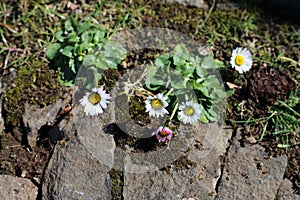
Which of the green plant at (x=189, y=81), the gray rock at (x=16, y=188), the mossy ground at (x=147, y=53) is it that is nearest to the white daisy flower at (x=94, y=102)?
the mossy ground at (x=147, y=53)

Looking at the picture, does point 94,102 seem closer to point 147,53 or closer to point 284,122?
point 147,53

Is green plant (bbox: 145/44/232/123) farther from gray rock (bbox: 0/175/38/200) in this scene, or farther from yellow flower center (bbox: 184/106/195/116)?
gray rock (bbox: 0/175/38/200)

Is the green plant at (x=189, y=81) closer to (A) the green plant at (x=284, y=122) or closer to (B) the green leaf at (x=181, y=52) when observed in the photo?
(B) the green leaf at (x=181, y=52)

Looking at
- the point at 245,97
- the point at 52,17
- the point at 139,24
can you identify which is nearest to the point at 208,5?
the point at 139,24

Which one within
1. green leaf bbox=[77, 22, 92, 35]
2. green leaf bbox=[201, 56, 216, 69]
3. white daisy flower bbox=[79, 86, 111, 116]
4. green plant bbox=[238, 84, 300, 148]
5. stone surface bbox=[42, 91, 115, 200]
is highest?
green leaf bbox=[201, 56, 216, 69]

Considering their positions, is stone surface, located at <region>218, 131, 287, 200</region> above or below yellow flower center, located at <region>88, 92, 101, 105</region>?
below

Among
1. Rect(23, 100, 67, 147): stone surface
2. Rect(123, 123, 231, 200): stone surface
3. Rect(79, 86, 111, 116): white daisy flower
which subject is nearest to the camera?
Rect(123, 123, 231, 200): stone surface

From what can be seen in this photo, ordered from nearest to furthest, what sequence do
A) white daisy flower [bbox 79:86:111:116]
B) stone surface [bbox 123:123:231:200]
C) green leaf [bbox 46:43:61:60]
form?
stone surface [bbox 123:123:231:200] → white daisy flower [bbox 79:86:111:116] → green leaf [bbox 46:43:61:60]

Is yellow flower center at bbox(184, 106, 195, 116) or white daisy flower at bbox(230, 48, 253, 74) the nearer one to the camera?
yellow flower center at bbox(184, 106, 195, 116)

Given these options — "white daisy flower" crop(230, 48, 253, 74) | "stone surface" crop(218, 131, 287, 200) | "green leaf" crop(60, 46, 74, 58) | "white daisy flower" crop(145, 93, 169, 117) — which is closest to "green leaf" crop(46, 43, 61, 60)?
"green leaf" crop(60, 46, 74, 58)
